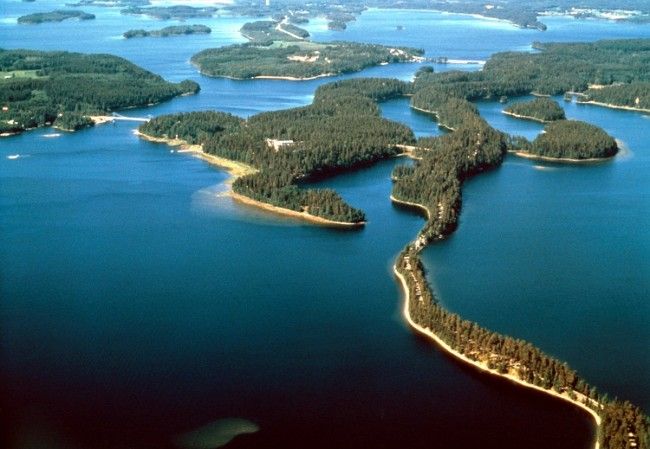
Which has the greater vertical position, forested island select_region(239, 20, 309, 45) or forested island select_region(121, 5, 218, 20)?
forested island select_region(121, 5, 218, 20)

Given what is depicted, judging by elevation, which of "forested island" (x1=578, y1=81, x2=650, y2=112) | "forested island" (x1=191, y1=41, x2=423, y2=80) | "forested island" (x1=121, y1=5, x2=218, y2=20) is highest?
"forested island" (x1=121, y1=5, x2=218, y2=20)

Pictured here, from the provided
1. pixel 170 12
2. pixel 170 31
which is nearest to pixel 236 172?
pixel 170 31

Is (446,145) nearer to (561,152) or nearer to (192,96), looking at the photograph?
(561,152)

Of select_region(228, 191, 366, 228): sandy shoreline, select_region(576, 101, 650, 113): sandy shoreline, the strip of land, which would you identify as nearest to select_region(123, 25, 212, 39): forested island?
the strip of land

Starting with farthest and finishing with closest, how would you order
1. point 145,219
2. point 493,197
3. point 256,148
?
point 256,148 → point 493,197 → point 145,219

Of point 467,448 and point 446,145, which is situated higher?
point 446,145

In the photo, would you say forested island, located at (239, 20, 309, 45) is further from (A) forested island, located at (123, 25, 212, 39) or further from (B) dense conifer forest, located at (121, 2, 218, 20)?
(B) dense conifer forest, located at (121, 2, 218, 20)

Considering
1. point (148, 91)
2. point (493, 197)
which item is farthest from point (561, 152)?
point (148, 91)
